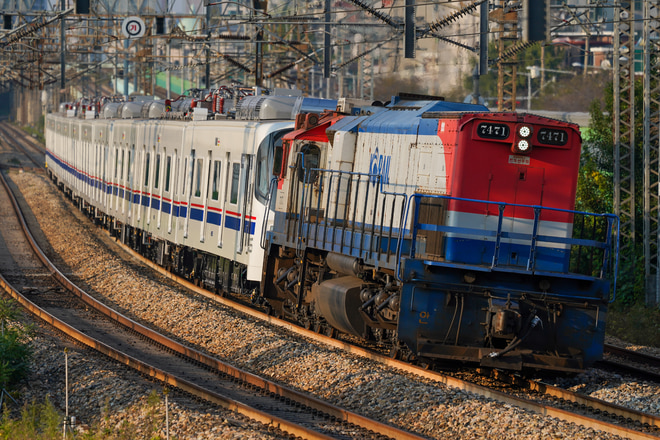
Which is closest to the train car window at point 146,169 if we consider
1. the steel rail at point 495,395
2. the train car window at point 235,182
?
the train car window at point 235,182

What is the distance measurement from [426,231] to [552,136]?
6.23ft

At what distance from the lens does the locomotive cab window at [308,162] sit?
572 inches

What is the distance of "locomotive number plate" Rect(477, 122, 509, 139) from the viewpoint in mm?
11367

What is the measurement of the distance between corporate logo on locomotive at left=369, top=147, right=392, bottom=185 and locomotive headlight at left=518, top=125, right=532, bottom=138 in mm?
2056

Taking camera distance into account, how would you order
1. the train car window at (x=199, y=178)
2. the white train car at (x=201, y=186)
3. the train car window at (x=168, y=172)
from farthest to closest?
1. the train car window at (x=168, y=172)
2. the train car window at (x=199, y=178)
3. the white train car at (x=201, y=186)

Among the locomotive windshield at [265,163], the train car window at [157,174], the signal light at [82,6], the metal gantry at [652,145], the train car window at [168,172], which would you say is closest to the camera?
A: the locomotive windshield at [265,163]

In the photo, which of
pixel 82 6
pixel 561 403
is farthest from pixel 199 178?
pixel 561 403

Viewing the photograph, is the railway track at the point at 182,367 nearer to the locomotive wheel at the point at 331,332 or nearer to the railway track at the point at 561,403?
the railway track at the point at 561,403

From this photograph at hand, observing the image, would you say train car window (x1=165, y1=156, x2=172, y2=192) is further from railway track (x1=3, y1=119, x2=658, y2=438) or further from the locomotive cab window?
railway track (x1=3, y1=119, x2=658, y2=438)

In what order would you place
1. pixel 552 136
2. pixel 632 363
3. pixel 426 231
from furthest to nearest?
pixel 632 363 < pixel 426 231 < pixel 552 136

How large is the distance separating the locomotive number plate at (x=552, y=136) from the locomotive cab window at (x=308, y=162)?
4.15 m

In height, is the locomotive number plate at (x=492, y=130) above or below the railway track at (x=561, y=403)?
above

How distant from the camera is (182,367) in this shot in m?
13.5

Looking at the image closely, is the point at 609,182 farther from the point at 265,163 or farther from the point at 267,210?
the point at 267,210
